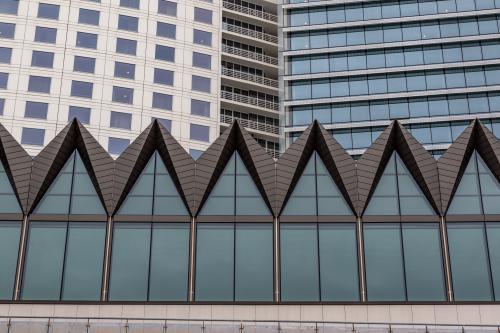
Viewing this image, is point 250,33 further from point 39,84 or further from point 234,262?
point 234,262

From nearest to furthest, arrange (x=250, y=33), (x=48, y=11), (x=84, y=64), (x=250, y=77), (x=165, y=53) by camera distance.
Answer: (x=84, y=64), (x=48, y=11), (x=165, y=53), (x=250, y=77), (x=250, y=33)

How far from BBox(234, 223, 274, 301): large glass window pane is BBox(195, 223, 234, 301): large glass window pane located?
16.6 inches

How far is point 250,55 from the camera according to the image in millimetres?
79875

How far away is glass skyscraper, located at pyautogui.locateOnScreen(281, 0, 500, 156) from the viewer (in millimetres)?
75688

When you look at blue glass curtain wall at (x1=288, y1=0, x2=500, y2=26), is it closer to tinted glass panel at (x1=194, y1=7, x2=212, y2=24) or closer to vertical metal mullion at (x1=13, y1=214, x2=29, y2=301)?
tinted glass panel at (x1=194, y1=7, x2=212, y2=24)

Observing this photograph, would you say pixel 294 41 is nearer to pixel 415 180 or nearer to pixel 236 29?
pixel 236 29

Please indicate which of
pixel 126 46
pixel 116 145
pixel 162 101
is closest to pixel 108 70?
pixel 126 46

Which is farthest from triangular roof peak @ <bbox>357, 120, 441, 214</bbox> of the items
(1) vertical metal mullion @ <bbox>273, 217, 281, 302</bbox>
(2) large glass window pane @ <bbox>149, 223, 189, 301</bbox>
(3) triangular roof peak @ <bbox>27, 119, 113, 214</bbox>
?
(3) triangular roof peak @ <bbox>27, 119, 113, 214</bbox>

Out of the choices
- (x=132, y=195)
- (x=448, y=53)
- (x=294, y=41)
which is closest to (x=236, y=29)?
(x=294, y=41)

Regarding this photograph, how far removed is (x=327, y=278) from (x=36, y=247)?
673 inches

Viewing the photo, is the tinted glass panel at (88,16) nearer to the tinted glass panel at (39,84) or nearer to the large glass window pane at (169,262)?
the tinted glass panel at (39,84)

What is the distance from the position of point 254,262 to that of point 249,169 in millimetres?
6137

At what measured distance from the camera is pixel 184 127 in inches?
2729

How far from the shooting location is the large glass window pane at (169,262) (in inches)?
1740
